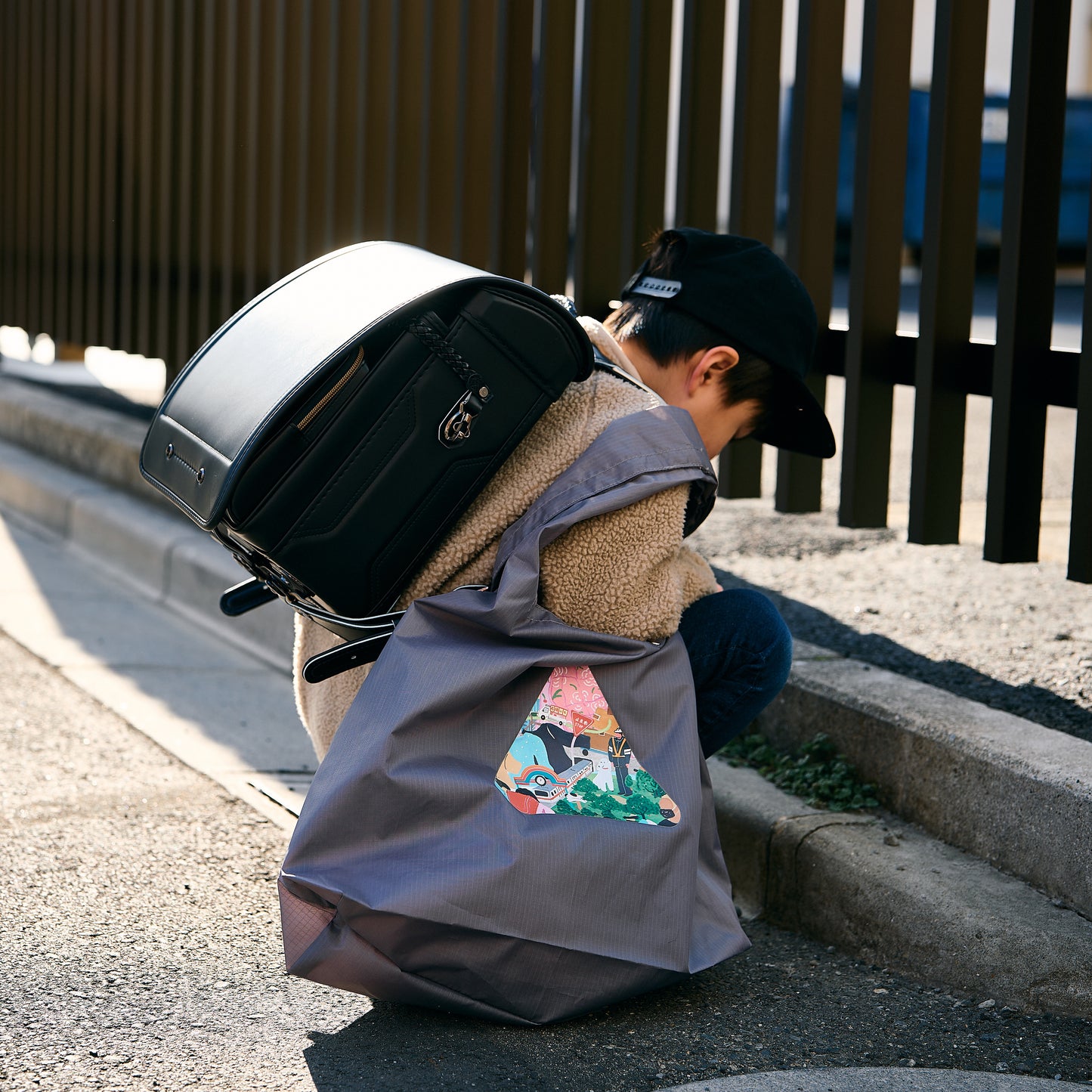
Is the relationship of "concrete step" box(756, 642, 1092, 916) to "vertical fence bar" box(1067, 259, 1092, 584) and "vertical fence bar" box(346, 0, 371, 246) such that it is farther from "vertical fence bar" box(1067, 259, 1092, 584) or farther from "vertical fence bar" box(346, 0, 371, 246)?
"vertical fence bar" box(346, 0, 371, 246)

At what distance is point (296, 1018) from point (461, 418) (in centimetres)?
95

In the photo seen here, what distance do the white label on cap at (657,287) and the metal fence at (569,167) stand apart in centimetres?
93

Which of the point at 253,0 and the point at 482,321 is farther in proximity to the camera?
the point at 253,0

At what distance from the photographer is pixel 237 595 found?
2.41m

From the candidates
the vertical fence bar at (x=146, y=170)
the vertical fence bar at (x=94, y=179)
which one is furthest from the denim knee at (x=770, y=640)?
the vertical fence bar at (x=94, y=179)

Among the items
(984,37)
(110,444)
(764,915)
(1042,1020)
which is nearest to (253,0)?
(110,444)

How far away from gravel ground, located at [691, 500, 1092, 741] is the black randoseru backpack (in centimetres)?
139

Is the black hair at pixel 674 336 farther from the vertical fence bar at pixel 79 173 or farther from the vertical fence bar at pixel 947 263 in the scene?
the vertical fence bar at pixel 79 173

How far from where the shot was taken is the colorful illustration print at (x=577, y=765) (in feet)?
6.47

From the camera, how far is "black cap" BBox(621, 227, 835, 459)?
2268mm

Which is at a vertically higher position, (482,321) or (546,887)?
(482,321)

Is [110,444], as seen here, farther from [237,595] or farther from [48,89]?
[237,595]

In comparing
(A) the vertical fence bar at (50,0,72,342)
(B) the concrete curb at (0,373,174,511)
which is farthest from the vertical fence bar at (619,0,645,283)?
(A) the vertical fence bar at (50,0,72,342)

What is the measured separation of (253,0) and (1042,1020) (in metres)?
4.72
